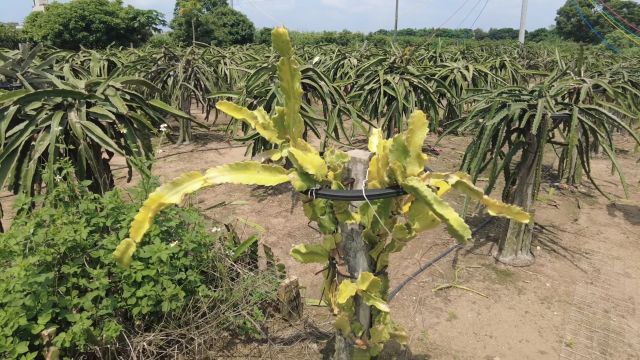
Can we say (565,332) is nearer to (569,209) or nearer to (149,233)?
(569,209)

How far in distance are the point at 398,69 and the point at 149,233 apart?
461cm

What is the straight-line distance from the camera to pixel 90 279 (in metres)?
1.85

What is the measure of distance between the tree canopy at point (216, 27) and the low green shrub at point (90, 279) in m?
24.7

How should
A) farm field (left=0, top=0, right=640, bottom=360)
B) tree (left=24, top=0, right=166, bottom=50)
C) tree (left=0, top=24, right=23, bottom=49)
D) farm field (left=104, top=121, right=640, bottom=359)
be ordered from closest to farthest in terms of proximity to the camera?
farm field (left=0, top=0, right=640, bottom=360), farm field (left=104, top=121, right=640, bottom=359), tree (left=24, top=0, right=166, bottom=50), tree (left=0, top=24, right=23, bottom=49)

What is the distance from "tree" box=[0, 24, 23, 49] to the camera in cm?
2244

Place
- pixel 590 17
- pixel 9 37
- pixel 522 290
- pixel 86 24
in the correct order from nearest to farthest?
1. pixel 522 290
2. pixel 86 24
3. pixel 9 37
4. pixel 590 17

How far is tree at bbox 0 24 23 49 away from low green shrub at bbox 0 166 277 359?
2691cm

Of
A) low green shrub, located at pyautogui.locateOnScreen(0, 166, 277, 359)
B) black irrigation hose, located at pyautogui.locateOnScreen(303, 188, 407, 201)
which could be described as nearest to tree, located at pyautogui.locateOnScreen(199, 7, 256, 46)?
low green shrub, located at pyautogui.locateOnScreen(0, 166, 277, 359)

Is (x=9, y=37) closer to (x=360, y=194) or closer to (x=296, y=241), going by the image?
(x=296, y=241)

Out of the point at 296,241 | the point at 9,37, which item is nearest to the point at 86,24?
the point at 9,37

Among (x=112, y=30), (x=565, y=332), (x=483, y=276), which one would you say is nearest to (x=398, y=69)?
(x=483, y=276)

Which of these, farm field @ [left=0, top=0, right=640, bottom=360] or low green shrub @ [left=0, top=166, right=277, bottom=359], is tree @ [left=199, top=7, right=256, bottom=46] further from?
low green shrub @ [left=0, top=166, right=277, bottom=359]

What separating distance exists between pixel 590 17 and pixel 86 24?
4365 centimetres

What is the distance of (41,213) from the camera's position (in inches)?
70.1
